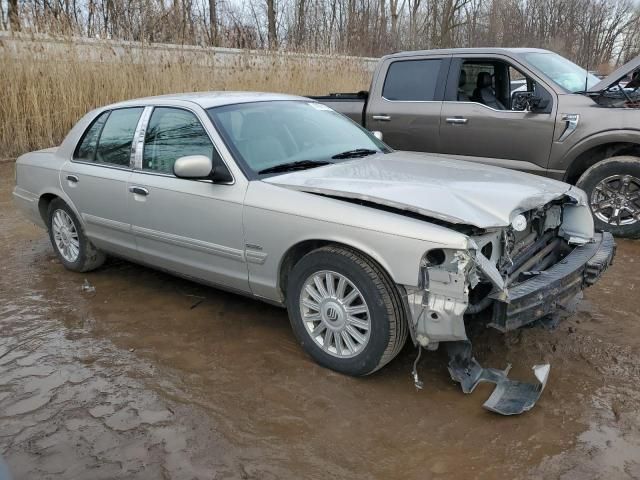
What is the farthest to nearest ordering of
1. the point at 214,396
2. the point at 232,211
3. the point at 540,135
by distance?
1. the point at 540,135
2. the point at 232,211
3. the point at 214,396

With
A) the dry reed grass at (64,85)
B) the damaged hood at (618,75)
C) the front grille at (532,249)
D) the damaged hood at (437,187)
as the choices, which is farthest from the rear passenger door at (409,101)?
the dry reed grass at (64,85)

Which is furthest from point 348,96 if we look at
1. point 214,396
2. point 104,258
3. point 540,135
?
point 214,396

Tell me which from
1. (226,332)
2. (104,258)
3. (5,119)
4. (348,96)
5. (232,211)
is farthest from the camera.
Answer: (5,119)

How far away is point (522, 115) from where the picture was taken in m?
Answer: 5.89

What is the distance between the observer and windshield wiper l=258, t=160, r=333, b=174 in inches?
142

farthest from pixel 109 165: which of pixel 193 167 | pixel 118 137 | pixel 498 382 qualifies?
pixel 498 382

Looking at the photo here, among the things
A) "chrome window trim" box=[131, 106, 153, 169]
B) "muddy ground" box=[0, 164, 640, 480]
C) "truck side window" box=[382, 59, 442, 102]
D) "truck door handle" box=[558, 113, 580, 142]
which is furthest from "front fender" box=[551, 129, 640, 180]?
"chrome window trim" box=[131, 106, 153, 169]

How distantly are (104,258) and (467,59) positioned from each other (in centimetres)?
446

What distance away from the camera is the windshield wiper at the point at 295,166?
142 inches

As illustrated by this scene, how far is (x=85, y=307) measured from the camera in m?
4.40

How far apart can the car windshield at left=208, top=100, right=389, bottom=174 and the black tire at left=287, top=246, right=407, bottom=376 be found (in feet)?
2.62

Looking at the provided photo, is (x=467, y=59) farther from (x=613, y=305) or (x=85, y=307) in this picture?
(x=85, y=307)

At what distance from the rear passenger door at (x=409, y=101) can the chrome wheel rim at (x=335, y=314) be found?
3824 mm

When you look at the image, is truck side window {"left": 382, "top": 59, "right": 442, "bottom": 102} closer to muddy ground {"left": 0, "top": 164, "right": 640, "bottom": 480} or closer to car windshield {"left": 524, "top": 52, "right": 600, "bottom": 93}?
car windshield {"left": 524, "top": 52, "right": 600, "bottom": 93}
